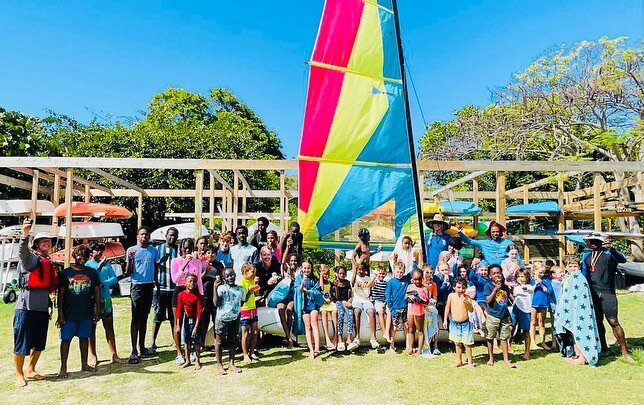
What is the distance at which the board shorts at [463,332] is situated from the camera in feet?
16.4

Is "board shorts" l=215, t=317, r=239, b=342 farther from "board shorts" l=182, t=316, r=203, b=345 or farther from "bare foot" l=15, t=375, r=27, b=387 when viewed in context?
"bare foot" l=15, t=375, r=27, b=387

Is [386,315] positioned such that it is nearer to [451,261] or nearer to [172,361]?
[451,261]

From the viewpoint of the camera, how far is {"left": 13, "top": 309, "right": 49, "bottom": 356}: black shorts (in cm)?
436

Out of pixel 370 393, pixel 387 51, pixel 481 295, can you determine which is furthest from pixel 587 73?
pixel 370 393

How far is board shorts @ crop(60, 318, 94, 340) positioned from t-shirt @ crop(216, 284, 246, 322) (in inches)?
50.6

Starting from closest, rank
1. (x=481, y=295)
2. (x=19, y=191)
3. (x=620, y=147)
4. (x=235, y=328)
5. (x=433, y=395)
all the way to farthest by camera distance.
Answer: (x=433, y=395)
(x=235, y=328)
(x=481, y=295)
(x=620, y=147)
(x=19, y=191)

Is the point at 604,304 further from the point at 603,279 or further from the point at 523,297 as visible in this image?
the point at 523,297

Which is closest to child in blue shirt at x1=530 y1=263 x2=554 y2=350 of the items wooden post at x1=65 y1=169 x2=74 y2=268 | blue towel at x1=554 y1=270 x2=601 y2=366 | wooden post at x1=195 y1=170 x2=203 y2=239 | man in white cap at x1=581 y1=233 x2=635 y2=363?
blue towel at x1=554 y1=270 x2=601 y2=366

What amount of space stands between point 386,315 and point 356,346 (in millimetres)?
524

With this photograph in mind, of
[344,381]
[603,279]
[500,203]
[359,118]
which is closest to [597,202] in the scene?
[500,203]

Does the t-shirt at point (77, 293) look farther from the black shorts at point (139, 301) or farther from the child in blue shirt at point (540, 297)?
the child in blue shirt at point (540, 297)

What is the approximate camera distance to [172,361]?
5.18m

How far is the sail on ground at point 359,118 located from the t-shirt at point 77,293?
299 centimetres

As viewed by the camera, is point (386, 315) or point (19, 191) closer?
point (386, 315)
